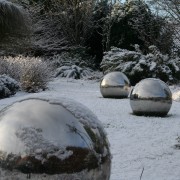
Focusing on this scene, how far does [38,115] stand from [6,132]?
0.27m

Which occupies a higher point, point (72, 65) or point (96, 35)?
point (96, 35)

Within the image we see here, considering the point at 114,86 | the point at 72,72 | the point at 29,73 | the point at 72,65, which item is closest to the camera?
the point at 114,86

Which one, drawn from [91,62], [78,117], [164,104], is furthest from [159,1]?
[78,117]

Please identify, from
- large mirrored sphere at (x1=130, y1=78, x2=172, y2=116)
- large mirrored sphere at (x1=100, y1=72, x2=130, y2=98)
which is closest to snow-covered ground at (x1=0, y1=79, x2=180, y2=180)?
large mirrored sphere at (x1=130, y1=78, x2=172, y2=116)

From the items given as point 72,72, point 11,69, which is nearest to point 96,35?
point 72,72

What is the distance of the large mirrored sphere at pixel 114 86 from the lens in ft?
47.8

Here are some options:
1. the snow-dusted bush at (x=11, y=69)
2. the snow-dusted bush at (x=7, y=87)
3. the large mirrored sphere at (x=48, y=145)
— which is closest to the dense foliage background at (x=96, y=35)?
the snow-dusted bush at (x=11, y=69)

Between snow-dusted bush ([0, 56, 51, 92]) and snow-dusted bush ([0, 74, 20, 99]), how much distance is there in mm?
910

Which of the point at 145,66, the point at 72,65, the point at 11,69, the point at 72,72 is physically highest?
the point at 145,66

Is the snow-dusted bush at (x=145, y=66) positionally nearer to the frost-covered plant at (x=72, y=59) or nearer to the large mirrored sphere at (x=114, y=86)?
the frost-covered plant at (x=72, y=59)

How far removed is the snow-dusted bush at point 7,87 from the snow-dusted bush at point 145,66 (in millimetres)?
7553

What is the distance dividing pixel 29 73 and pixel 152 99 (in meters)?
8.72

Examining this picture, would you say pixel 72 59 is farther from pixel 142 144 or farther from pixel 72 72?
pixel 142 144

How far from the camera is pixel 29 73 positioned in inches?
700
